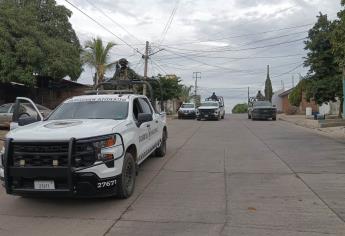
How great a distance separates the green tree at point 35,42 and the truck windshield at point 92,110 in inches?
754

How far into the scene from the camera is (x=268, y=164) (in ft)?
41.1

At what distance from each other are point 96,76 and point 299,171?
27.6 m

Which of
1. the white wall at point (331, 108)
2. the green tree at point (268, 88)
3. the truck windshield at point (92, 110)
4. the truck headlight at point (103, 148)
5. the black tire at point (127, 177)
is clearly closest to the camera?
the truck headlight at point (103, 148)

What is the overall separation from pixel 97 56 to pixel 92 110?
27.6 metres

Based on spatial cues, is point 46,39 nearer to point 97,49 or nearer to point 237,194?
point 97,49

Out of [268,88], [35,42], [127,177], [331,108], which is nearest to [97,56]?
[35,42]

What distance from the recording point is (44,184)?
7.51 meters

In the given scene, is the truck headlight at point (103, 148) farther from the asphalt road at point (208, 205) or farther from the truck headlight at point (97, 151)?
the asphalt road at point (208, 205)

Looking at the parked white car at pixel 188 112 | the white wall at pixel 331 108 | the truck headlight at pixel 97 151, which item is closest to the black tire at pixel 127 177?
the truck headlight at pixel 97 151

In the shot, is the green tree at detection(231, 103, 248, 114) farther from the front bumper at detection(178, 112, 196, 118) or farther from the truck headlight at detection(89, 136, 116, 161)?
the truck headlight at detection(89, 136, 116, 161)

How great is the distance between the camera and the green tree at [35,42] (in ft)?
92.6

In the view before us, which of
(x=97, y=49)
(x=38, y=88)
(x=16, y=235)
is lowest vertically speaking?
(x=16, y=235)

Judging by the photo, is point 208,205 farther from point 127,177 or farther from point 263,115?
point 263,115

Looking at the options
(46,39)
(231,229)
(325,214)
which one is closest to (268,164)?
(325,214)
